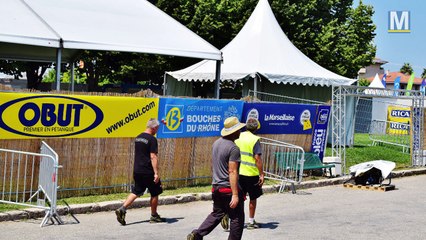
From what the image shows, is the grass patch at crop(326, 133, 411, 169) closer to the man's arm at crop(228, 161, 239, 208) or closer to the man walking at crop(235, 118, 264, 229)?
the man walking at crop(235, 118, 264, 229)

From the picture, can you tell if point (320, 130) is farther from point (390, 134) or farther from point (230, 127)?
point (390, 134)

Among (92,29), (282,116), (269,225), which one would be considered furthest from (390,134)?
(269,225)

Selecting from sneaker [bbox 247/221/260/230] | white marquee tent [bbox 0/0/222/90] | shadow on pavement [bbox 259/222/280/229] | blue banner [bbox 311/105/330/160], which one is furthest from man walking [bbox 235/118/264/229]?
blue banner [bbox 311/105/330/160]

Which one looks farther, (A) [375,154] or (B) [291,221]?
(A) [375,154]

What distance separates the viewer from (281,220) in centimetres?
1077

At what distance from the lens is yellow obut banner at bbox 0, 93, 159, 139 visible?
10.7 meters

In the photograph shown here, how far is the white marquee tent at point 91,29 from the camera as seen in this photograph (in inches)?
573

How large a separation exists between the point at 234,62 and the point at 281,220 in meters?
12.6

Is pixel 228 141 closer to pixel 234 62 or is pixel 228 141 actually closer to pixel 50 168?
pixel 50 168

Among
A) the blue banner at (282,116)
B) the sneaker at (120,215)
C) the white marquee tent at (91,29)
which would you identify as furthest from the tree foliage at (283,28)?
the sneaker at (120,215)

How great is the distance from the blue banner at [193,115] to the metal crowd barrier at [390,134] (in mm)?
12093

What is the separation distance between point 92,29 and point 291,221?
8552 millimetres

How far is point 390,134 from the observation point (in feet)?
86.7

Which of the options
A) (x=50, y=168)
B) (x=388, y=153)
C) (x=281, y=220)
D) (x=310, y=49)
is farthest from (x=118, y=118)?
(x=310, y=49)
